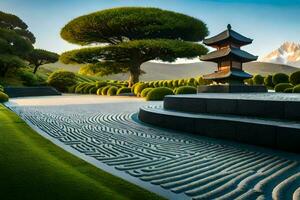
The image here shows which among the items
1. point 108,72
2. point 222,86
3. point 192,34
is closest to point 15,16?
point 108,72

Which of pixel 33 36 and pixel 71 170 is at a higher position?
pixel 33 36

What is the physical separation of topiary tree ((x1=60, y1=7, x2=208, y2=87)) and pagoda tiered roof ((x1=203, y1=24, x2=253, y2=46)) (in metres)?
12.9

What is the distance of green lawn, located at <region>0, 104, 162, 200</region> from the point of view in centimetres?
396

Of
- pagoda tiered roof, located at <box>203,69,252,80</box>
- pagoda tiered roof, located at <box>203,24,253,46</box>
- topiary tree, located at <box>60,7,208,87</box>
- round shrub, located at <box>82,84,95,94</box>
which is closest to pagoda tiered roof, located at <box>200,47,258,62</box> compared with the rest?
pagoda tiered roof, located at <box>203,24,253,46</box>

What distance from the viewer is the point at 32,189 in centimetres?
406

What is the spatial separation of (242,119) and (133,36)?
36.2m

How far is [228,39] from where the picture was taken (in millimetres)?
23188

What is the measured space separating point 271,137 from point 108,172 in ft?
13.7

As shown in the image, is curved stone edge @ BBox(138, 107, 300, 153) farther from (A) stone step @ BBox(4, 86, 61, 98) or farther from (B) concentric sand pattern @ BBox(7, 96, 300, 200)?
(A) stone step @ BBox(4, 86, 61, 98)

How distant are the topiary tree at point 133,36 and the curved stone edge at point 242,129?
27.3 meters

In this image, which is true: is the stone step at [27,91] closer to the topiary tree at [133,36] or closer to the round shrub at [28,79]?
the topiary tree at [133,36]

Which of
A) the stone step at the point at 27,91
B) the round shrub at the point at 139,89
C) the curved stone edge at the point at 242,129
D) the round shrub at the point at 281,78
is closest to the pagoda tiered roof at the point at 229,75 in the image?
the round shrub at the point at 281,78

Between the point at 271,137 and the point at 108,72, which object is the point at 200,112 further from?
the point at 108,72

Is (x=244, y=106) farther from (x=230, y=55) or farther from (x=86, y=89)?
(x=86, y=89)
